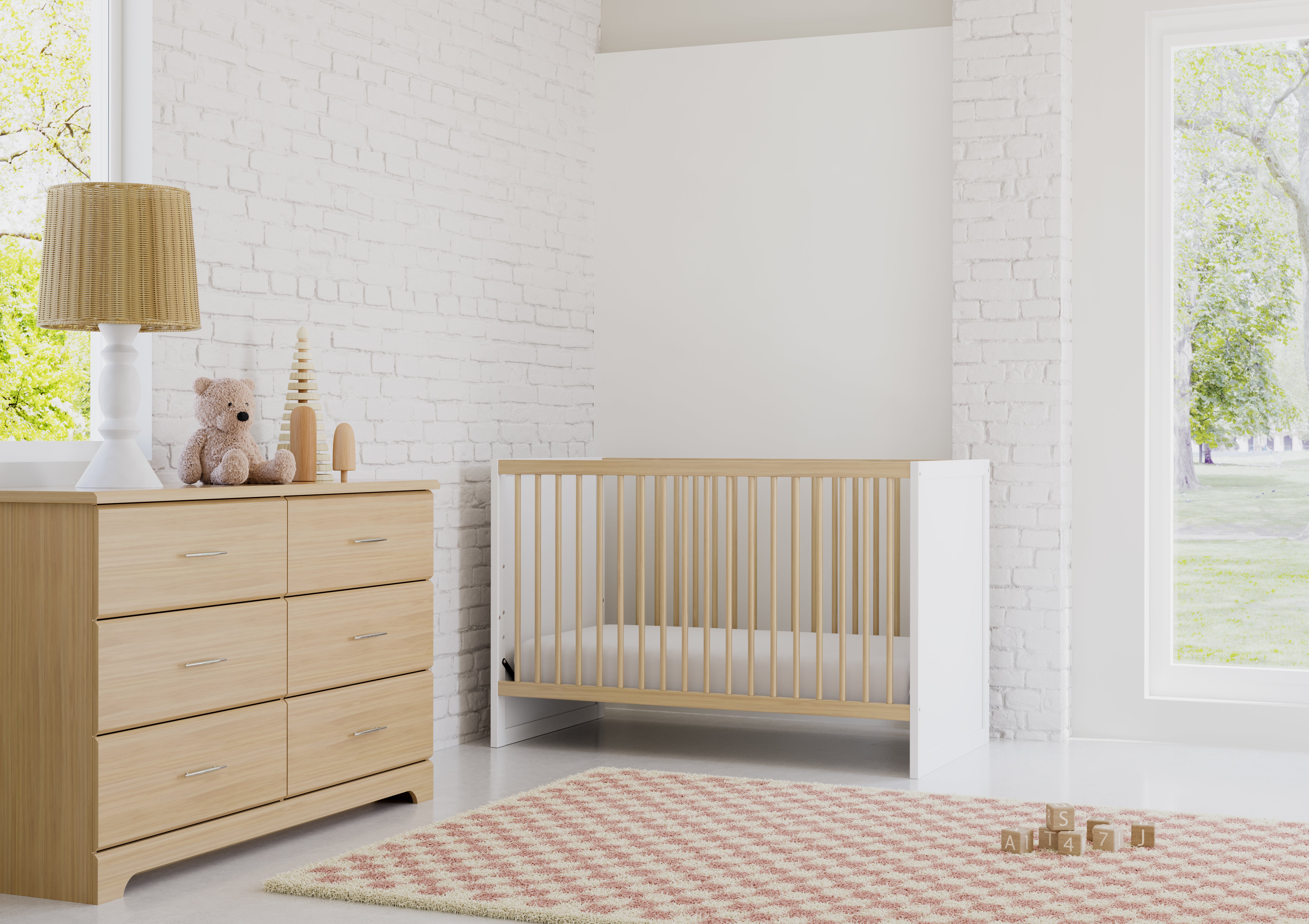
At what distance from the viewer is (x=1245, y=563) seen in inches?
163

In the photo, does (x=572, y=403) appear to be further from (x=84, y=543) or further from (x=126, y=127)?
(x=84, y=543)

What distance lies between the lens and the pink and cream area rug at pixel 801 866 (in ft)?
7.89

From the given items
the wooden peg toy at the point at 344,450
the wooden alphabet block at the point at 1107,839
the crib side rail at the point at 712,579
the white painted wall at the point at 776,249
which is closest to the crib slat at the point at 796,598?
the crib side rail at the point at 712,579

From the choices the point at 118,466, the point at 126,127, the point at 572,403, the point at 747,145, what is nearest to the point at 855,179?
the point at 747,145

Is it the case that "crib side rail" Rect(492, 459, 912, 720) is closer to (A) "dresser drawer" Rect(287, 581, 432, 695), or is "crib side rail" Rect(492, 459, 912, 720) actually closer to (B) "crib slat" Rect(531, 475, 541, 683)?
(B) "crib slat" Rect(531, 475, 541, 683)

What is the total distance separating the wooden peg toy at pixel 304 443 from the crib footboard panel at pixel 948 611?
4.90 feet

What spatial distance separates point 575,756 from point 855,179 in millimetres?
2082

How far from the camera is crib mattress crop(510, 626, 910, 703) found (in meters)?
3.65

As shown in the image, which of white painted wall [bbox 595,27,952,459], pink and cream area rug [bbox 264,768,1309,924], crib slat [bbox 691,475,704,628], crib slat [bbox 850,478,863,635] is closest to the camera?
pink and cream area rug [bbox 264,768,1309,924]

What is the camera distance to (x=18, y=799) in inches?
99.0

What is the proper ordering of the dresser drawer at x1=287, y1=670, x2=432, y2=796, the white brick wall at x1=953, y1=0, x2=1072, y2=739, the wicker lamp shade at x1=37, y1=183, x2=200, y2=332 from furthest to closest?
the white brick wall at x1=953, y1=0, x2=1072, y2=739 < the dresser drawer at x1=287, y1=670, x2=432, y2=796 < the wicker lamp shade at x1=37, y1=183, x2=200, y2=332

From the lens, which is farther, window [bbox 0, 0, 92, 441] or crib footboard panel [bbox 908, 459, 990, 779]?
crib footboard panel [bbox 908, 459, 990, 779]

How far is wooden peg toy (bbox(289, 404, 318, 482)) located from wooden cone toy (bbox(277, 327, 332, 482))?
0.09ft

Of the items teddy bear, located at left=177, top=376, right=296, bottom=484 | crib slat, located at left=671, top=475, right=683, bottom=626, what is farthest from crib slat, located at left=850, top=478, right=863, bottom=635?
teddy bear, located at left=177, top=376, right=296, bottom=484
